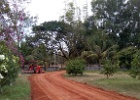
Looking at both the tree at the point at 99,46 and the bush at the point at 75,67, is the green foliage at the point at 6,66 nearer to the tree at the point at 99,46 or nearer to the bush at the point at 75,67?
the bush at the point at 75,67

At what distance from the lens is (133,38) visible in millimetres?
59844

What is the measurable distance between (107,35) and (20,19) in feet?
146

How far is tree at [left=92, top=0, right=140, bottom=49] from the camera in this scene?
2357 inches

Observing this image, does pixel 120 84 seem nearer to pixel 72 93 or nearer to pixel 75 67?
pixel 72 93

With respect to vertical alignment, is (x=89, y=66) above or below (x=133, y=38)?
below

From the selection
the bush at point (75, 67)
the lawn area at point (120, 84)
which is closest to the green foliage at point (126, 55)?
the bush at point (75, 67)

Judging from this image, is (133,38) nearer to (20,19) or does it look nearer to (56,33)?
(56,33)

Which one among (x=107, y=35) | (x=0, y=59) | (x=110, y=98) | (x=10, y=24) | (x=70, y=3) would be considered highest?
(x=70, y=3)

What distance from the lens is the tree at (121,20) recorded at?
5988 cm

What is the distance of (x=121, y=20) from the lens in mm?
60719

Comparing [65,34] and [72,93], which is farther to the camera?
[65,34]

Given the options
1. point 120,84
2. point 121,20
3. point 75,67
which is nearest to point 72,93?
point 120,84

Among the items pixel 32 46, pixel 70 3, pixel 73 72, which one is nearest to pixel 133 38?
pixel 70 3

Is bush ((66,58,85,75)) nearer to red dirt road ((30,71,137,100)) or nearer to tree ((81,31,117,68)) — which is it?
tree ((81,31,117,68))
